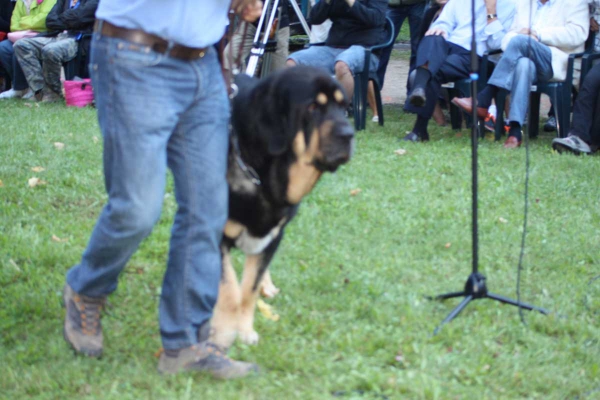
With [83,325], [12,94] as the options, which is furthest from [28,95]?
[83,325]

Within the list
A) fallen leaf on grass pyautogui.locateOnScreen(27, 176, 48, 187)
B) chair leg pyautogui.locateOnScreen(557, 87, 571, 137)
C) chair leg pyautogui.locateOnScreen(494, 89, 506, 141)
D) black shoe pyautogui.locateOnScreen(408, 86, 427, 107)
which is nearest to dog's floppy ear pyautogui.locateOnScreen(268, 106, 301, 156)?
fallen leaf on grass pyautogui.locateOnScreen(27, 176, 48, 187)

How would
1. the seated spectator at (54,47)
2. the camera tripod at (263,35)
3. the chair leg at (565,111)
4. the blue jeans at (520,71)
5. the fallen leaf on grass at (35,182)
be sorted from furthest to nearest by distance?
the seated spectator at (54,47), the camera tripod at (263,35), the chair leg at (565,111), the blue jeans at (520,71), the fallen leaf on grass at (35,182)

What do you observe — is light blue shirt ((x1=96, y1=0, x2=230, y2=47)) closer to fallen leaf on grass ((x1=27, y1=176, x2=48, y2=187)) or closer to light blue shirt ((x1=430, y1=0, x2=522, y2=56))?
fallen leaf on grass ((x1=27, y1=176, x2=48, y2=187))

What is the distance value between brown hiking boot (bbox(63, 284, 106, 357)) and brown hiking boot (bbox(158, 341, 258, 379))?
0.36 m

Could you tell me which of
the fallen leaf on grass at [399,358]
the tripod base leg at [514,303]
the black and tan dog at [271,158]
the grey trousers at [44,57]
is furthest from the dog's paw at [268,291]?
the grey trousers at [44,57]

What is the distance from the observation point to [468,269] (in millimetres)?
4598

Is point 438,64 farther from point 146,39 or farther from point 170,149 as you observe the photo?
point 146,39

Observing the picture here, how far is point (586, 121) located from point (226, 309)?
5574 millimetres

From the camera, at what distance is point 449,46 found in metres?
8.45

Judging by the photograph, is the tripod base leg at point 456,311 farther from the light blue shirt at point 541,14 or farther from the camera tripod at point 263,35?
the camera tripod at point 263,35

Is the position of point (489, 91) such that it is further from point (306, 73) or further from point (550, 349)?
point (306, 73)

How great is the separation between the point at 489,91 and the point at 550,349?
5002 millimetres

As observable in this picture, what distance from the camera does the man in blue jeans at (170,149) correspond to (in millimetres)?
2730

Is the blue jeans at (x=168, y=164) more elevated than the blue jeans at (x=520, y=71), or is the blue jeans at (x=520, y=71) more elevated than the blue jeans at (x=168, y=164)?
the blue jeans at (x=168, y=164)
